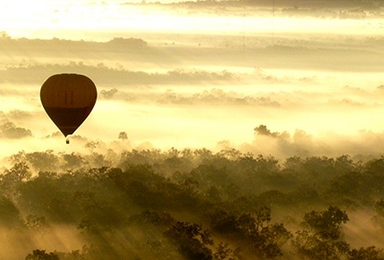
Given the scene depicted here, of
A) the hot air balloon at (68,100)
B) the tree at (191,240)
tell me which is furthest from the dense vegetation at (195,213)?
the hot air balloon at (68,100)

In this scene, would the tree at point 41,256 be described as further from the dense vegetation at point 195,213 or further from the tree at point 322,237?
the tree at point 322,237

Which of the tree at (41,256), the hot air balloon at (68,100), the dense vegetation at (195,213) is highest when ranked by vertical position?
the hot air balloon at (68,100)

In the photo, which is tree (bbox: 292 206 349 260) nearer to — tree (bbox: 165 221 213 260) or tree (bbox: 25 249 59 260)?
tree (bbox: 165 221 213 260)

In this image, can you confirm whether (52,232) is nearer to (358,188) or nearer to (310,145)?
(358,188)

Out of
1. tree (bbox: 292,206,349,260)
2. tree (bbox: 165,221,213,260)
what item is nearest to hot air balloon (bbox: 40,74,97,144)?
tree (bbox: 165,221,213,260)

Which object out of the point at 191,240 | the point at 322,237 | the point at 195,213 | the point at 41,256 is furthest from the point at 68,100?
the point at 195,213

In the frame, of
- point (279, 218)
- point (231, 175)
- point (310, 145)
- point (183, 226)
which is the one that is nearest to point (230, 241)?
point (183, 226)
